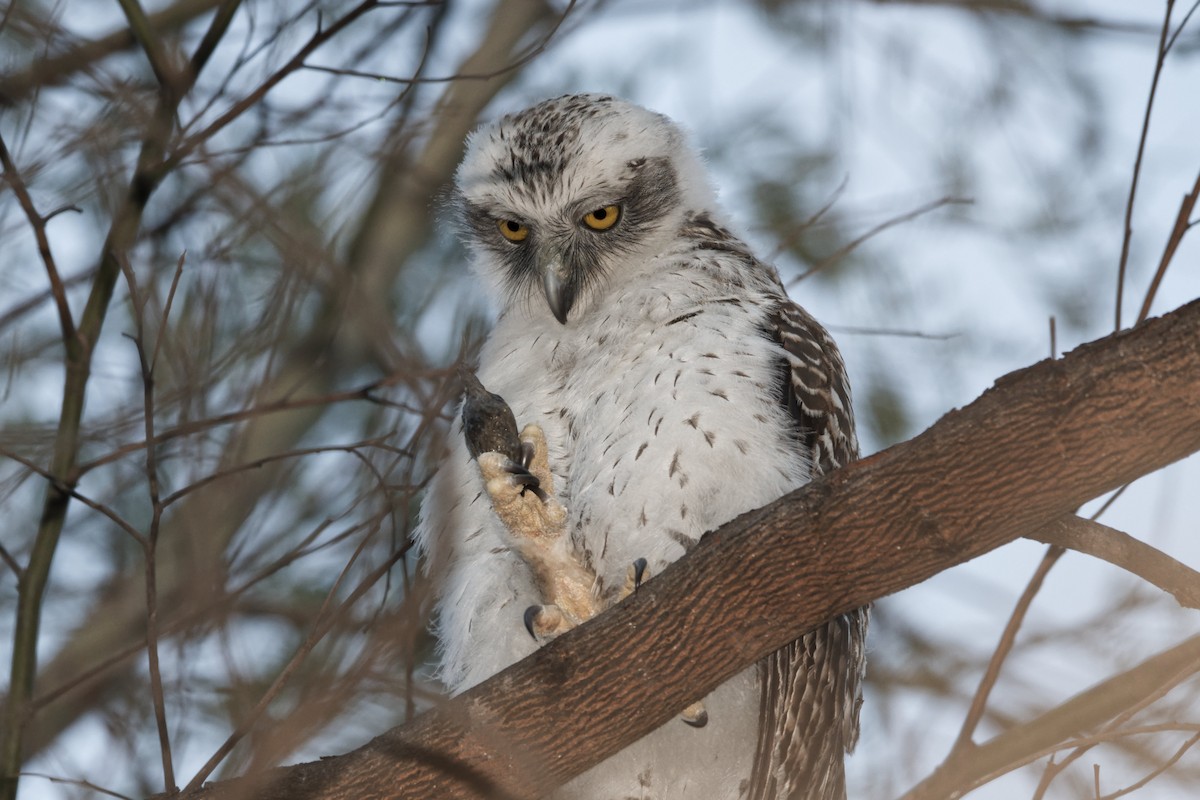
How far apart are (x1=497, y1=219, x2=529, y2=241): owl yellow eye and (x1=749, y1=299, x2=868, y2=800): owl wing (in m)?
0.98

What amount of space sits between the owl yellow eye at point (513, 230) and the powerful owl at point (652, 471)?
231mm

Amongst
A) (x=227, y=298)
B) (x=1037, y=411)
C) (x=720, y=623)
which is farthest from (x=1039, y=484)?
(x=227, y=298)

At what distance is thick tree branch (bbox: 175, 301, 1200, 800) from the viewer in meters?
2.32

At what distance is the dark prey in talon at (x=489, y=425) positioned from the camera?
10.7ft

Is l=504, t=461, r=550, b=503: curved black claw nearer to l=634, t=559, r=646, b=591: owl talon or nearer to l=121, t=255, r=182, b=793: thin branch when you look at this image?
l=634, t=559, r=646, b=591: owl talon

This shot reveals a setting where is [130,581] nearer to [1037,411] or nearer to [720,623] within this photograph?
[720,623]

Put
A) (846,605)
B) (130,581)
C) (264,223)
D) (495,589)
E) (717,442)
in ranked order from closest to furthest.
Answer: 1. (264,223)
2. (846,605)
3. (717,442)
4. (495,589)
5. (130,581)

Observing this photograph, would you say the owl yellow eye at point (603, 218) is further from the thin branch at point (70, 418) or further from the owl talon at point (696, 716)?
the owl talon at point (696, 716)

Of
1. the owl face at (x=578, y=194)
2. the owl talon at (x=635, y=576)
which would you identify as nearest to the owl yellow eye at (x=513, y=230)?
the owl face at (x=578, y=194)

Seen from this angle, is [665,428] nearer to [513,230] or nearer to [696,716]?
[696,716]

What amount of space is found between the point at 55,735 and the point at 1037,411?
3.59 m

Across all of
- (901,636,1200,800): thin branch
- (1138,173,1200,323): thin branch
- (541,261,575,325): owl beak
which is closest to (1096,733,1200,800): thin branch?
(901,636,1200,800): thin branch

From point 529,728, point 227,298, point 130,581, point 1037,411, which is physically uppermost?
point 130,581

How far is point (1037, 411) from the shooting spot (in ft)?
7.79
